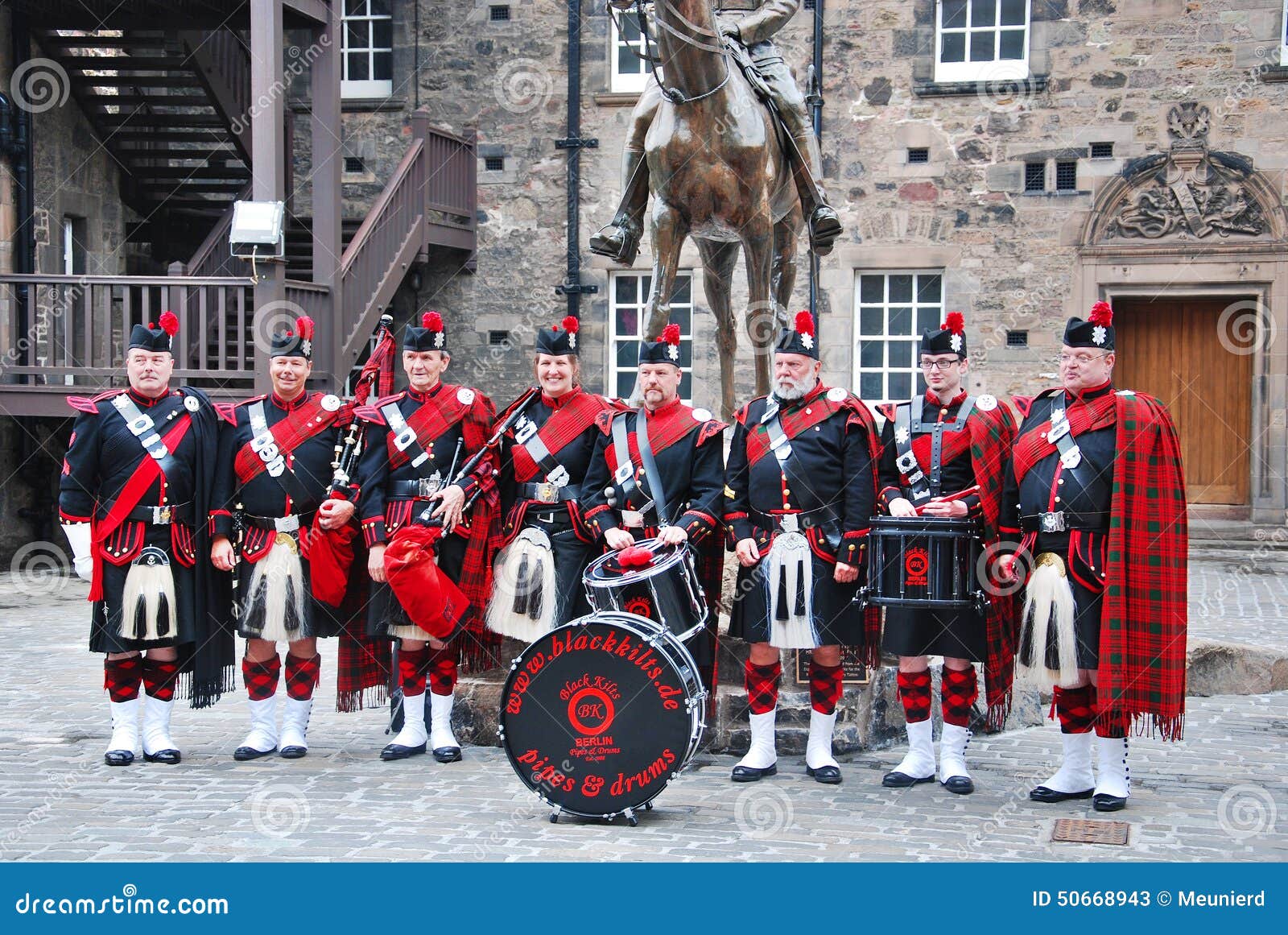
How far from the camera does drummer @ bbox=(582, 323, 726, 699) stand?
251 inches

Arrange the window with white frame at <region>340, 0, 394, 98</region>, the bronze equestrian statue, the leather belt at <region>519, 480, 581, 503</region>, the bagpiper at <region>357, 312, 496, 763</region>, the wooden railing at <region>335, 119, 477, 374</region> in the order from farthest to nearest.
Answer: the window with white frame at <region>340, 0, 394, 98</region> < the wooden railing at <region>335, 119, 477, 374</region> < the bronze equestrian statue < the bagpiper at <region>357, 312, 496, 763</region> < the leather belt at <region>519, 480, 581, 503</region>

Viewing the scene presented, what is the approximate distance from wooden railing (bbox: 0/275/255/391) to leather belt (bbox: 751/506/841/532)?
7371 mm

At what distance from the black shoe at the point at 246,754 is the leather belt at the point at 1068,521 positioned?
11.8ft

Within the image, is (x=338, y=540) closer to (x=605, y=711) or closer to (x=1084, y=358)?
(x=605, y=711)

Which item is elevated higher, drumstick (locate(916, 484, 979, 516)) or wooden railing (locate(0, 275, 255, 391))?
wooden railing (locate(0, 275, 255, 391))

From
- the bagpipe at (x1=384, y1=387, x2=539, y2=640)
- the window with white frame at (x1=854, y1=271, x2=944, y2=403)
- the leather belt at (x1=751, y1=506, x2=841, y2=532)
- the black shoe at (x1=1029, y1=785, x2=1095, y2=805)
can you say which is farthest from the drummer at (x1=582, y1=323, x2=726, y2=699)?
the window with white frame at (x1=854, y1=271, x2=944, y2=403)

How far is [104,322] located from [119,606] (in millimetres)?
7140

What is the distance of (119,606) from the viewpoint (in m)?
6.61

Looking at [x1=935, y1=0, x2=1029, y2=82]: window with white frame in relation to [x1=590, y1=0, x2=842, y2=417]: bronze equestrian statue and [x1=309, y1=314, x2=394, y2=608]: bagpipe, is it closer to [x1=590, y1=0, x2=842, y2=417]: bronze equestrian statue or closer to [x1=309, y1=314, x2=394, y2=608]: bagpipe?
[x1=590, y1=0, x2=842, y2=417]: bronze equestrian statue

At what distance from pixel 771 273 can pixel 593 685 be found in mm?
3804

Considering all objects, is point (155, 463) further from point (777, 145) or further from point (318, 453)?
point (777, 145)

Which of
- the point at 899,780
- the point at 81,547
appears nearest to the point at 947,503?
the point at 899,780

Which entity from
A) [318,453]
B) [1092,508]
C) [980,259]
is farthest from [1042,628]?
[980,259]

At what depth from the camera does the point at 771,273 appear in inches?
342
